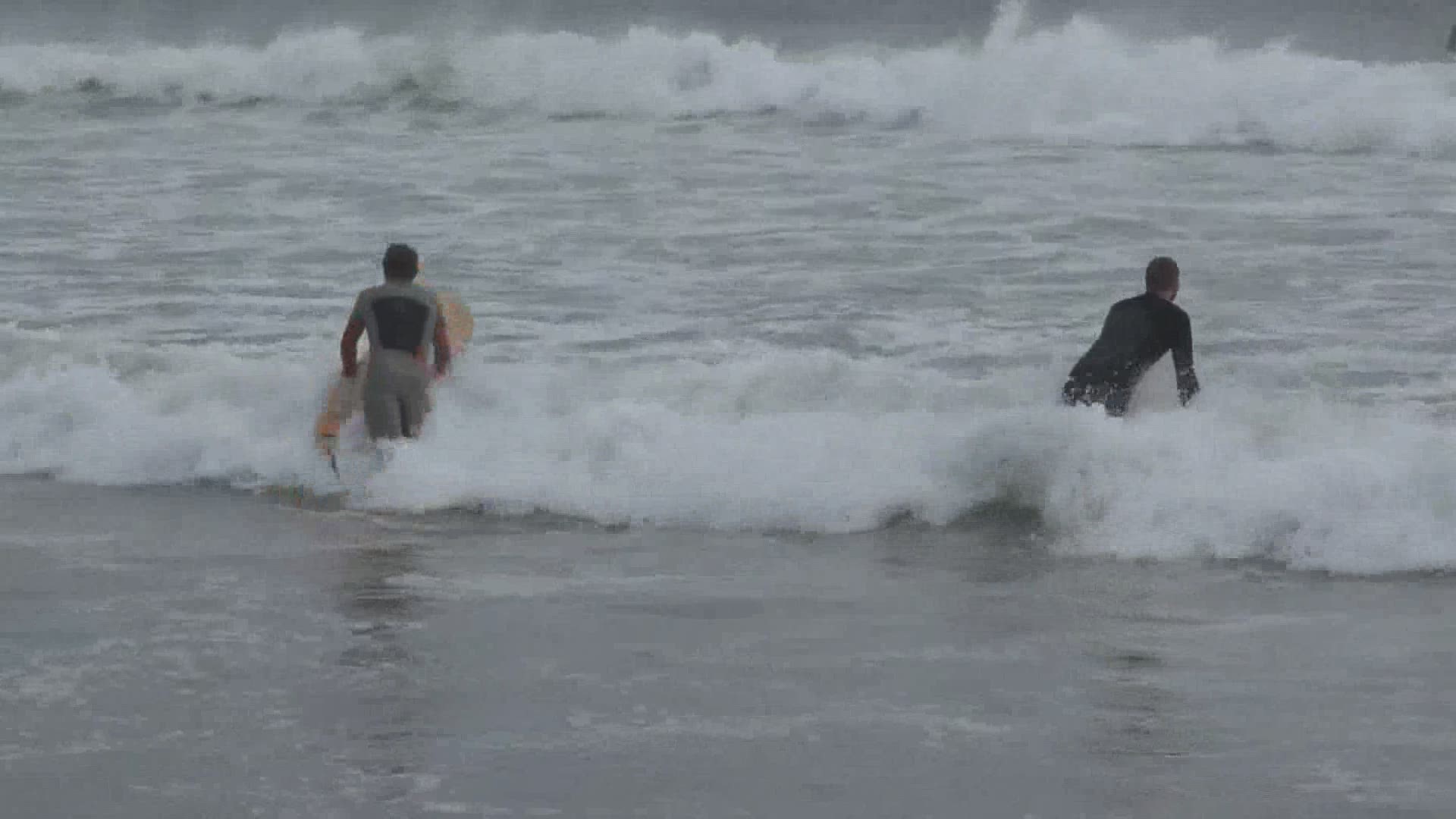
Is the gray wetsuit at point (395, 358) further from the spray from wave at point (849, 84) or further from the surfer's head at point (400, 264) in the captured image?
the spray from wave at point (849, 84)

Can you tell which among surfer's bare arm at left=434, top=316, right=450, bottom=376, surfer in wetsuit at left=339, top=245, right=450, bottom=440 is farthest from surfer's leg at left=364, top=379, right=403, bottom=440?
surfer's bare arm at left=434, top=316, right=450, bottom=376

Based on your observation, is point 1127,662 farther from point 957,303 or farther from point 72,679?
point 957,303

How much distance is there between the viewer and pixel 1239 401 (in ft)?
36.6

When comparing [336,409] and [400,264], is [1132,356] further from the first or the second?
[336,409]

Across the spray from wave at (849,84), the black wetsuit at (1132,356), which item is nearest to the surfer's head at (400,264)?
the black wetsuit at (1132,356)

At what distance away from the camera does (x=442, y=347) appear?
11422 millimetres

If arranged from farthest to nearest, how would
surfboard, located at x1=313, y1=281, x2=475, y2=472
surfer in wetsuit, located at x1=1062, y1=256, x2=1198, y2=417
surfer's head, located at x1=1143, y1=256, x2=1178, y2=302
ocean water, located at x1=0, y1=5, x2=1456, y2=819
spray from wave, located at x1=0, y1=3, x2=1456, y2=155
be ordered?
spray from wave, located at x1=0, y1=3, x2=1456, y2=155 < surfboard, located at x1=313, y1=281, x2=475, y2=472 < surfer's head, located at x1=1143, y1=256, x2=1178, y2=302 < surfer in wetsuit, located at x1=1062, y1=256, x2=1198, y2=417 < ocean water, located at x1=0, y1=5, x2=1456, y2=819

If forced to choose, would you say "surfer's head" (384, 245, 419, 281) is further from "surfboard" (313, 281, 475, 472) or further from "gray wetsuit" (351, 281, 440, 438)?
"surfboard" (313, 281, 475, 472)

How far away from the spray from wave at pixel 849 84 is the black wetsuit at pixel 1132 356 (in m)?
16.0

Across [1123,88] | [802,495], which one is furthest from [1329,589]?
[1123,88]

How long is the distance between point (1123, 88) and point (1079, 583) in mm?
23194

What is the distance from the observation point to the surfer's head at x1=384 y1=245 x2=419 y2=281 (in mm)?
11297

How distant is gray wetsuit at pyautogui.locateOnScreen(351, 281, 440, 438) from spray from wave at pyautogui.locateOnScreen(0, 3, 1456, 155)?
16849 mm

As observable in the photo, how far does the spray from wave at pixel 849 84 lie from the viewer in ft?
91.8
